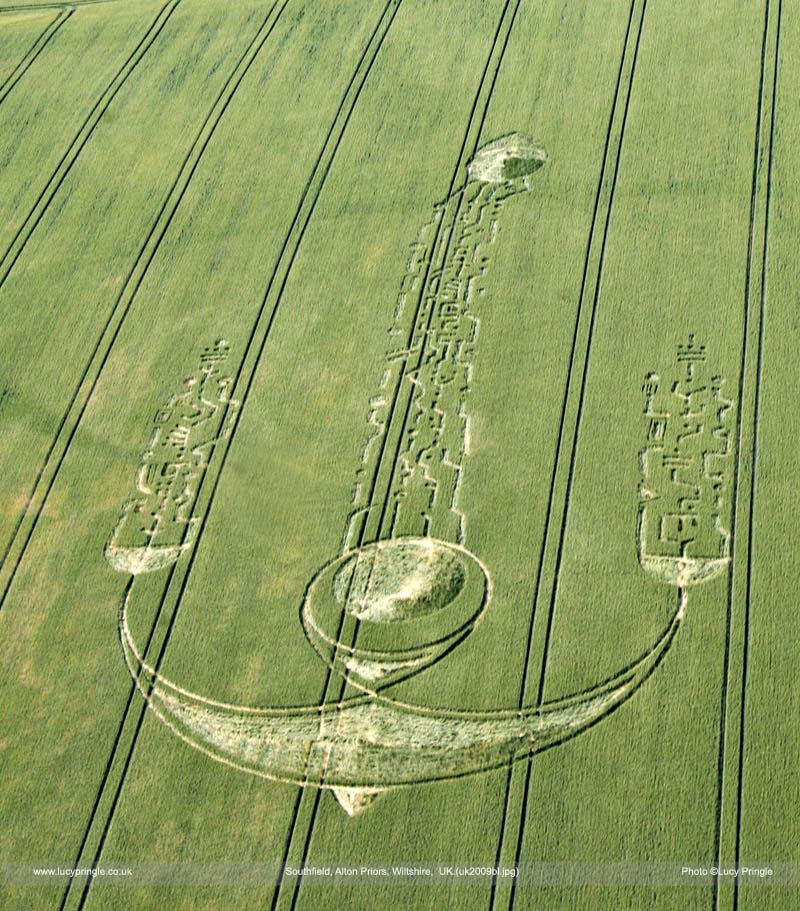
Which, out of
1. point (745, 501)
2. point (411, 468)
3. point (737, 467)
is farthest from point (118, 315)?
point (745, 501)

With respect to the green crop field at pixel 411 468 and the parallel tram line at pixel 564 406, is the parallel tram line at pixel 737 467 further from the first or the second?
the parallel tram line at pixel 564 406

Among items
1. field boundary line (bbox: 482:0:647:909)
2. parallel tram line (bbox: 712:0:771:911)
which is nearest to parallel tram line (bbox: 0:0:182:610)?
field boundary line (bbox: 482:0:647:909)

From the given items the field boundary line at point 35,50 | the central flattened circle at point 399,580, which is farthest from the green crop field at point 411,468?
the field boundary line at point 35,50

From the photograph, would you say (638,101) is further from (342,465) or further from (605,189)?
(342,465)

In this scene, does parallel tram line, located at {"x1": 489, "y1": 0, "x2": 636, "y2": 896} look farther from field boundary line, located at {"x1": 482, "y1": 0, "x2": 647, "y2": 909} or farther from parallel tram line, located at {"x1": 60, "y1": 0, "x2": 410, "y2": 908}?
parallel tram line, located at {"x1": 60, "y1": 0, "x2": 410, "y2": 908}

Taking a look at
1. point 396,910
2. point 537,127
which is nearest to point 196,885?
point 396,910
